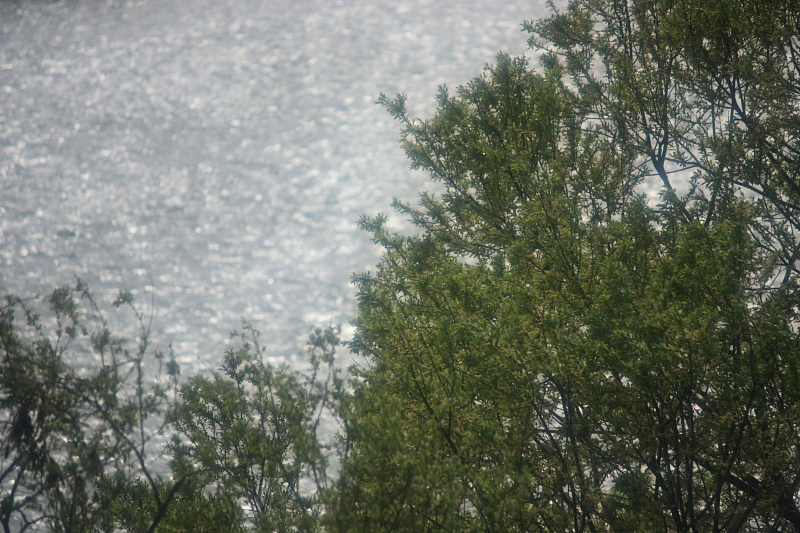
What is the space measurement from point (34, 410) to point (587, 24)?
27.6ft

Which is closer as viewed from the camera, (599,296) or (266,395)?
(599,296)

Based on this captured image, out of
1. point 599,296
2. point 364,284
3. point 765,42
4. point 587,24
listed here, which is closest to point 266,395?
point 364,284

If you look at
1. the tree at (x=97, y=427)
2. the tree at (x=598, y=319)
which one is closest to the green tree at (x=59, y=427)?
the tree at (x=97, y=427)

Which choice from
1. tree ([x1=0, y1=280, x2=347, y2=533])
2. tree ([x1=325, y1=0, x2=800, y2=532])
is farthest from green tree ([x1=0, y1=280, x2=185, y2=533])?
tree ([x1=325, y1=0, x2=800, y2=532])

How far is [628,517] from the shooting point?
5.31 meters

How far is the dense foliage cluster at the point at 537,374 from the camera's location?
13.2 feet

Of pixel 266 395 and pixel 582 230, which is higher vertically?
pixel 582 230

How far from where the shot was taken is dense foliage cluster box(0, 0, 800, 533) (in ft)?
13.2

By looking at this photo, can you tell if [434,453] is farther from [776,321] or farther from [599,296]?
[776,321]

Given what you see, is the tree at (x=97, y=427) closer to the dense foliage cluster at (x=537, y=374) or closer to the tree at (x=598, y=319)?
the dense foliage cluster at (x=537, y=374)

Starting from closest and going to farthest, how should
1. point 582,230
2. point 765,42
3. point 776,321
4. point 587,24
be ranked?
point 776,321
point 582,230
point 765,42
point 587,24

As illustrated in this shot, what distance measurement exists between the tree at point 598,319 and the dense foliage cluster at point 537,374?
0.03 meters

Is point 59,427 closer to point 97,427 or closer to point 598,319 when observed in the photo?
point 97,427

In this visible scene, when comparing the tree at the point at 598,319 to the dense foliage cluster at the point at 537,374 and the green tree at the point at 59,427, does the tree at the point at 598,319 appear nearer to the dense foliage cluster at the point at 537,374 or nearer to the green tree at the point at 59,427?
the dense foliage cluster at the point at 537,374
